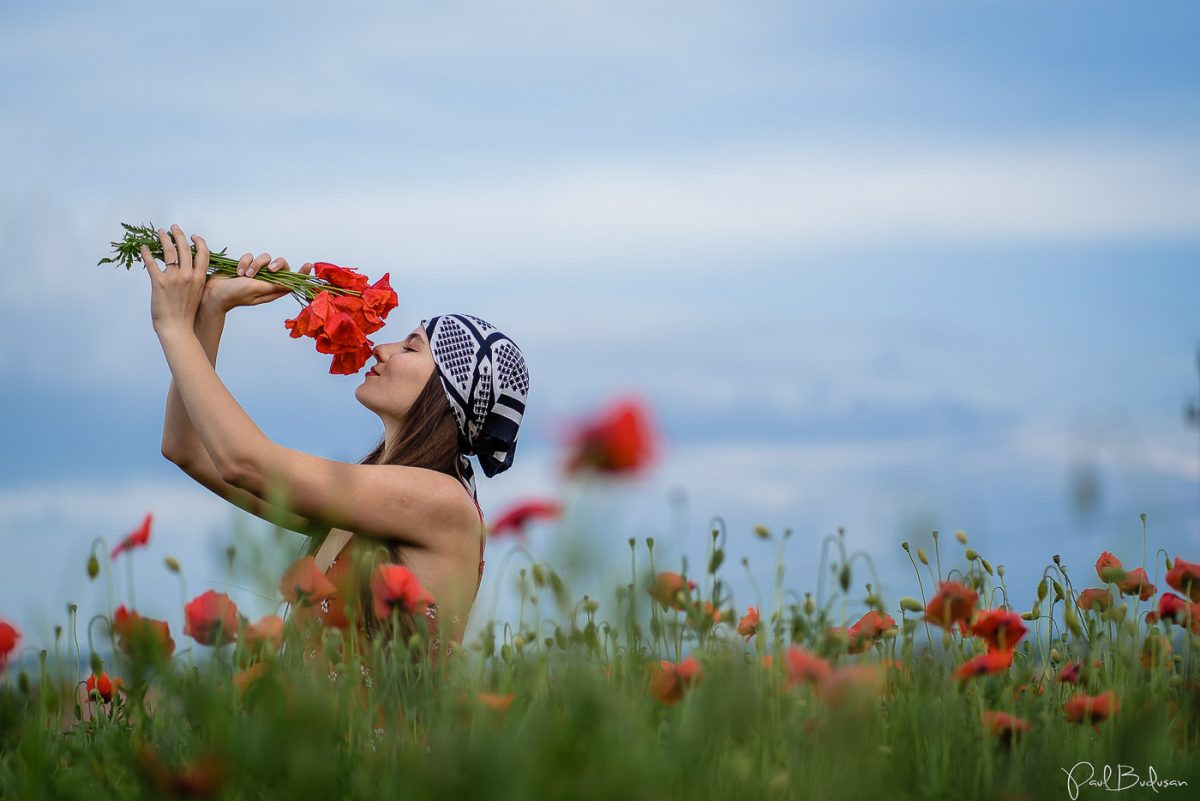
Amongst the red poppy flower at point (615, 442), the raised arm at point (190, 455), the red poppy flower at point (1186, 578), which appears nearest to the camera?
the red poppy flower at point (615, 442)

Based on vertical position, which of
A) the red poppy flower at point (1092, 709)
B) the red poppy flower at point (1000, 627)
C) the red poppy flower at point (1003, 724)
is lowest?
the red poppy flower at point (1092, 709)

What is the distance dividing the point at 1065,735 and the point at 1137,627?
2.14 ft

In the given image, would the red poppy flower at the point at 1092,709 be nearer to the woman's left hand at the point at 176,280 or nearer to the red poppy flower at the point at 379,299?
the red poppy flower at the point at 379,299

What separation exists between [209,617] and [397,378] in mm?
1489

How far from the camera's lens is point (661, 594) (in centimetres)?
247

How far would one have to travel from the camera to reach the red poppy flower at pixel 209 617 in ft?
8.26

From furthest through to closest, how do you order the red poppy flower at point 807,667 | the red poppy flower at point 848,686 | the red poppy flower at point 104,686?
the red poppy flower at point 104,686, the red poppy flower at point 807,667, the red poppy flower at point 848,686

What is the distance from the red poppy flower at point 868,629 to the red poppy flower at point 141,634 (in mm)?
1496

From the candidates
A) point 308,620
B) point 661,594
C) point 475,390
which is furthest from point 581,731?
point 475,390

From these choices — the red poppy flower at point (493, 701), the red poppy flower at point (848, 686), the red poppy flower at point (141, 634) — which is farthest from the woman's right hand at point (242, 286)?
the red poppy flower at point (848, 686)

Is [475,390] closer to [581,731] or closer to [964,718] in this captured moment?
[964,718]

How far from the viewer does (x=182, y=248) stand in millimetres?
3926

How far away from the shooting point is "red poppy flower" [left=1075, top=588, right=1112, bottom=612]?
3469mm

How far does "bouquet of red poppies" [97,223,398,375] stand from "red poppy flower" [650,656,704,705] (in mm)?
1963
